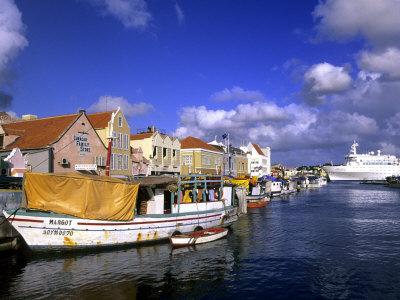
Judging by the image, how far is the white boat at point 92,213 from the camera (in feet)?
66.9

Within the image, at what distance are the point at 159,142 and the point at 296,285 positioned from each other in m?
39.5

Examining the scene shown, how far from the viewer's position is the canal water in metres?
15.0

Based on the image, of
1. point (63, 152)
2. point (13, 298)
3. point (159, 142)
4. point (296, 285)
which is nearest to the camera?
point (13, 298)

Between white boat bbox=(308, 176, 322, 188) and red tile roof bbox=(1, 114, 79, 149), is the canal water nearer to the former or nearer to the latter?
red tile roof bbox=(1, 114, 79, 149)

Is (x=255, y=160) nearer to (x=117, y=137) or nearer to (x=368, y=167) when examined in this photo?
(x=117, y=137)

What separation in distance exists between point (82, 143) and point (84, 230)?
19.1 m

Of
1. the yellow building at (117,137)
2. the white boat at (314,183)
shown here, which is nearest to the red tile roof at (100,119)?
the yellow building at (117,137)

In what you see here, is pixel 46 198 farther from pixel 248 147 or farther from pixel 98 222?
pixel 248 147

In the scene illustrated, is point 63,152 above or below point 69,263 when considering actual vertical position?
above

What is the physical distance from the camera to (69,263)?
61.9 ft

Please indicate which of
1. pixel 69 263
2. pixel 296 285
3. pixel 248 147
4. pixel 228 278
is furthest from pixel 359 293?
pixel 248 147

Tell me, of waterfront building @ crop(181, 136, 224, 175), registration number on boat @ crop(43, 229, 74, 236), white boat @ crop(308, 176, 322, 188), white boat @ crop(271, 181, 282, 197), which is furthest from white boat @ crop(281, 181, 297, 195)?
registration number on boat @ crop(43, 229, 74, 236)

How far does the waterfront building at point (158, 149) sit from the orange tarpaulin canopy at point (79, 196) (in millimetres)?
26414

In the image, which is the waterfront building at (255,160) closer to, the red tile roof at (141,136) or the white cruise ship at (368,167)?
the red tile roof at (141,136)
